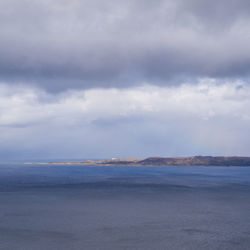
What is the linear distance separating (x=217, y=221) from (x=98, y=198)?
24861mm

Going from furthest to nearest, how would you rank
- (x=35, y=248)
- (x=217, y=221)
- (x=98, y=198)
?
(x=98, y=198), (x=217, y=221), (x=35, y=248)

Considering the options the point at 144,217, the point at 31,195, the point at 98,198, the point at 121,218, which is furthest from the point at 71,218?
the point at 31,195

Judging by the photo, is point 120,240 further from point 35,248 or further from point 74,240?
point 35,248

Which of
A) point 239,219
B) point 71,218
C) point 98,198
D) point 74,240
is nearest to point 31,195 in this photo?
point 98,198

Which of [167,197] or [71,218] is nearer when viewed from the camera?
[71,218]

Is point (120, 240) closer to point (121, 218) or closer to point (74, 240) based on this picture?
point (74, 240)

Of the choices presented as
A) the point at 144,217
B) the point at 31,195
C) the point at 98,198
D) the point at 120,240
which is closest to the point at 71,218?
the point at 144,217

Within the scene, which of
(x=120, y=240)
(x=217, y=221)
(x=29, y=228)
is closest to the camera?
(x=120, y=240)

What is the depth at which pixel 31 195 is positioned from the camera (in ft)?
201

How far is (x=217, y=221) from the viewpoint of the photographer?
3866 cm

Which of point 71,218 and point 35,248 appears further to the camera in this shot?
point 71,218

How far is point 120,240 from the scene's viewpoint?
3002 centimetres

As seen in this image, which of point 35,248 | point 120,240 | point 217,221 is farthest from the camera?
point 217,221

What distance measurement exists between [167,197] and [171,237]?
93.4 ft
